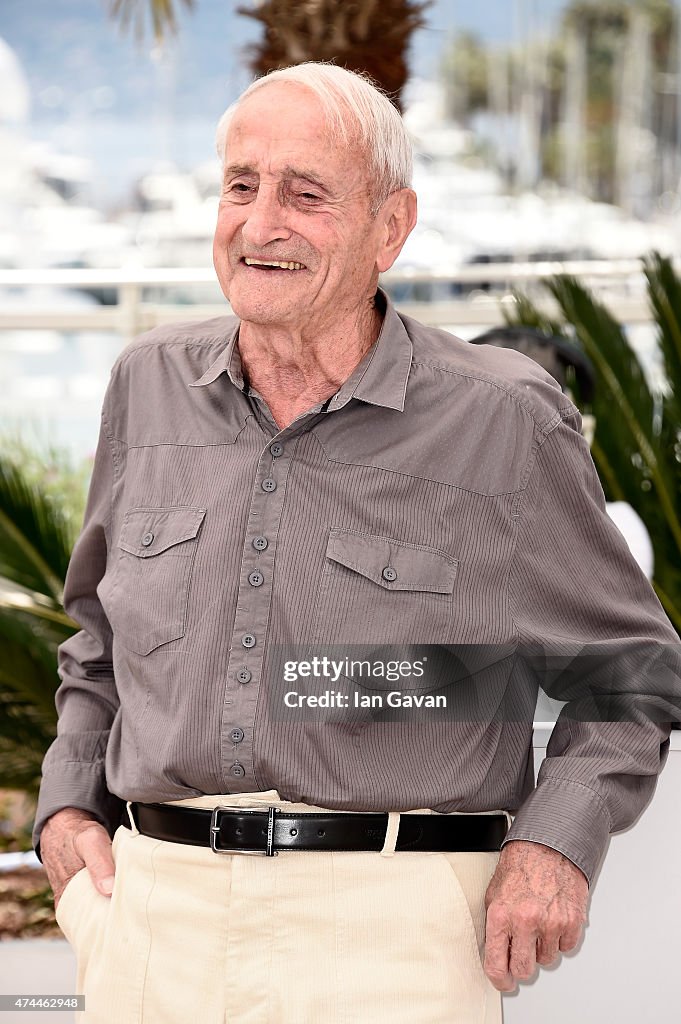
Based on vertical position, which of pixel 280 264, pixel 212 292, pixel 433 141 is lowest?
pixel 212 292

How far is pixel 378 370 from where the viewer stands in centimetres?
156

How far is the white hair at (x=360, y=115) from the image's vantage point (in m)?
1.54

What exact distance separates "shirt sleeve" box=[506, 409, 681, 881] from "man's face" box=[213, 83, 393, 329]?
37cm

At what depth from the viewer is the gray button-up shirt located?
56.6 inches

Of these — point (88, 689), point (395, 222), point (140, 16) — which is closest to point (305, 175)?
point (395, 222)

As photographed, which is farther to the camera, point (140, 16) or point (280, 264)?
point (140, 16)

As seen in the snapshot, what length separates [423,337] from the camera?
1.67 m

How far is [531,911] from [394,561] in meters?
0.44

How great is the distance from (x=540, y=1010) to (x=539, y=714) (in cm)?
41

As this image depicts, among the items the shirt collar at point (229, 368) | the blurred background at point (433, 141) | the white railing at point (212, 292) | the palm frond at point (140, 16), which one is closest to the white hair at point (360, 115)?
the shirt collar at point (229, 368)

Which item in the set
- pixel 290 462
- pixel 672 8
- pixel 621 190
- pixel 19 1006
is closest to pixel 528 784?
pixel 290 462

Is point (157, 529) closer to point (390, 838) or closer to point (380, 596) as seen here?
point (380, 596)

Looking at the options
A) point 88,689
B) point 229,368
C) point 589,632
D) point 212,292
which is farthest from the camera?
point 212,292

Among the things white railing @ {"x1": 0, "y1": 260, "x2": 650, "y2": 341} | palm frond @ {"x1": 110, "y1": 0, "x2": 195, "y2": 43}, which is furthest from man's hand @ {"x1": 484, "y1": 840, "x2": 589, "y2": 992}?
palm frond @ {"x1": 110, "y1": 0, "x2": 195, "y2": 43}
